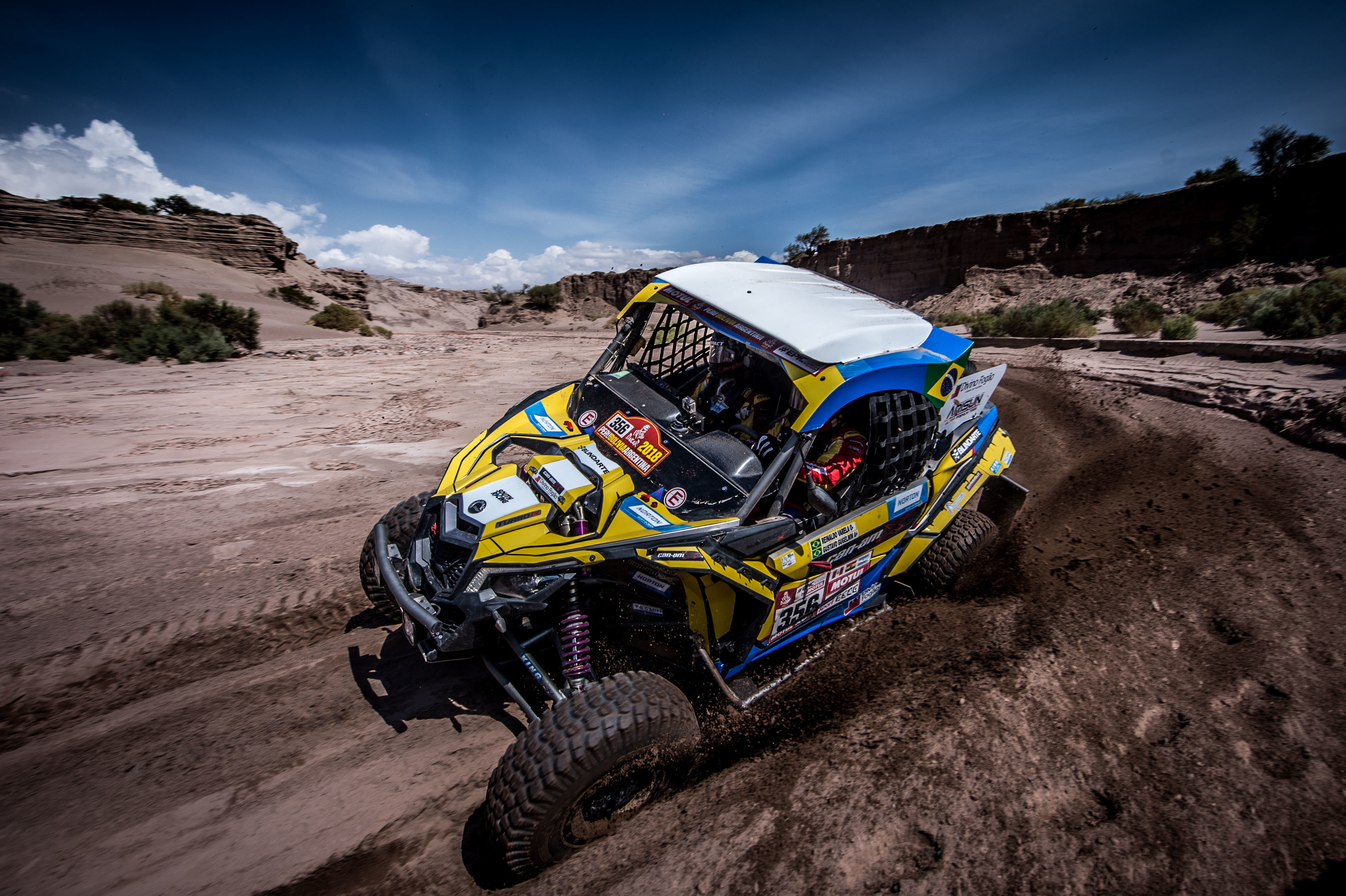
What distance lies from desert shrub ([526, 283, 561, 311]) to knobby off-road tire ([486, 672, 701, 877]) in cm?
4938

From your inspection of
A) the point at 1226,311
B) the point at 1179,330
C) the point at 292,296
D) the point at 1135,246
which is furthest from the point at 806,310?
the point at 292,296

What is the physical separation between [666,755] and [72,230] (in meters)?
43.1

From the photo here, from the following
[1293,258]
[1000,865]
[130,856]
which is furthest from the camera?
[1293,258]

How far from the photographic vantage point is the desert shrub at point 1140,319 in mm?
11742

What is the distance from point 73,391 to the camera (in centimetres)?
859

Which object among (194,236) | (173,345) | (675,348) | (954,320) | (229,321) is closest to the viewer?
(675,348)

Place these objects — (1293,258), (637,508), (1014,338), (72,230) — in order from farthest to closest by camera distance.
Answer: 1. (72,230)
2. (1293,258)
3. (1014,338)
4. (637,508)

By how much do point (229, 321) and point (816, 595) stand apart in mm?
19148

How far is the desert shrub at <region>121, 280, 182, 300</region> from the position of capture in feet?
68.8

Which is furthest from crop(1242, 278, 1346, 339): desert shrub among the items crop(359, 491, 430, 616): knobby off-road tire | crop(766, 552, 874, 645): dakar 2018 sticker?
crop(359, 491, 430, 616): knobby off-road tire

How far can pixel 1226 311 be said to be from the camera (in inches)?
487

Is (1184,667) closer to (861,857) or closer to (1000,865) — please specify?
(1000,865)

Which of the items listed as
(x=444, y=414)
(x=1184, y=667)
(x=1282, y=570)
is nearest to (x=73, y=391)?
(x=444, y=414)

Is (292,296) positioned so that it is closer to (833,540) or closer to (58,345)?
(58,345)
